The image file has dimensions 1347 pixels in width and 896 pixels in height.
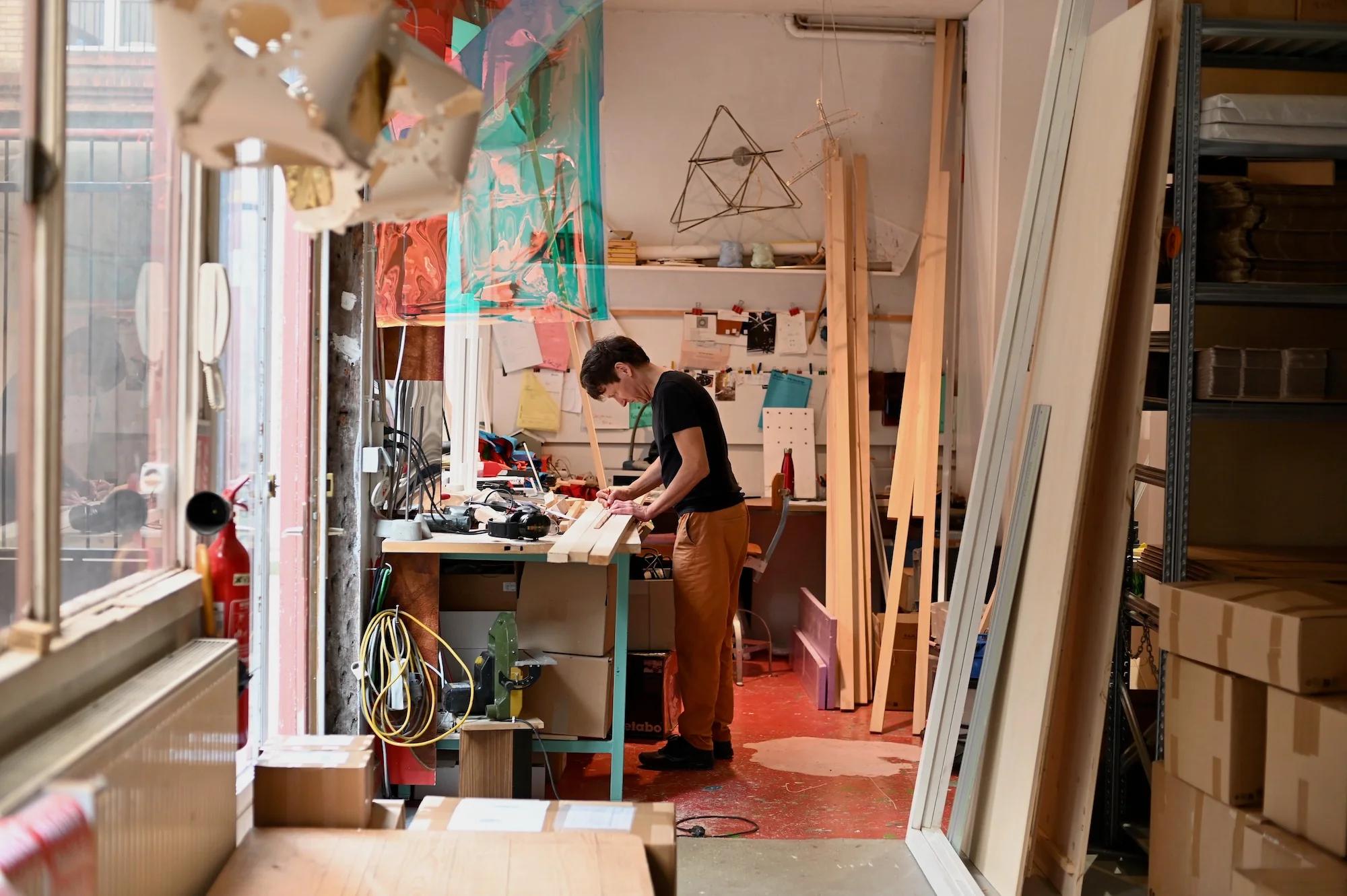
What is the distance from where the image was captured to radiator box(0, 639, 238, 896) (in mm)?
1416

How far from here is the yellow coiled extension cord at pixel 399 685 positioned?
3535mm

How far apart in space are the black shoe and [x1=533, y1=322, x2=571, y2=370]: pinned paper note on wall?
2595 millimetres

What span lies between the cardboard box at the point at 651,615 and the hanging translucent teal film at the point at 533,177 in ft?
4.56

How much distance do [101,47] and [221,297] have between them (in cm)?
55

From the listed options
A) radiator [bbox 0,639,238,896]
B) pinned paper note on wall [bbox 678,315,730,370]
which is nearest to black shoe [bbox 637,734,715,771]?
radiator [bbox 0,639,238,896]

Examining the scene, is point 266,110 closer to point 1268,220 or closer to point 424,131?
point 424,131

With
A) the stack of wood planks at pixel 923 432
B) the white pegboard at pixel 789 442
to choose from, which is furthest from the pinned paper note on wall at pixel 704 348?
the stack of wood planks at pixel 923 432

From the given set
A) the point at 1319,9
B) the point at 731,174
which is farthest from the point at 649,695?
the point at 1319,9

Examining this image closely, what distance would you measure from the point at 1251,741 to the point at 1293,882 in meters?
0.36

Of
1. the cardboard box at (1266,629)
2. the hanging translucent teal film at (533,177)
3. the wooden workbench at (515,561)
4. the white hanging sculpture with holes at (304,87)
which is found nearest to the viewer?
the white hanging sculpture with holes at (304,87)

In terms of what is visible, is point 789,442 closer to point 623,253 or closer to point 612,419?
point 612,419

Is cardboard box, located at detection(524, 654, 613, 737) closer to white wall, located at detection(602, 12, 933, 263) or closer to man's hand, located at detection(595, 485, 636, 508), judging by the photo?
man's hand, located at detection(595, 485, 636, 508)

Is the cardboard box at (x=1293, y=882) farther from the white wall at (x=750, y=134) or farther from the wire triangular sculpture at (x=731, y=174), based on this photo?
the wire triangular sculpture at (x=731, y=174)

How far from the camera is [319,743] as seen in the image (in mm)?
2215
